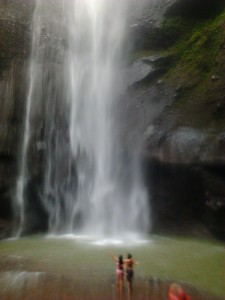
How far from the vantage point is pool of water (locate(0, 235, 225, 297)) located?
7.52 meters

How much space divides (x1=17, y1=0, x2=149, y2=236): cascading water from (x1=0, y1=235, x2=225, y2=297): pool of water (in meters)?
1.92

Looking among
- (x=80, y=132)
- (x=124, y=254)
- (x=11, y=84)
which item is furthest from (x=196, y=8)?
(x=124, y=254)

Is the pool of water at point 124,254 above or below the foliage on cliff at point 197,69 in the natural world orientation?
below

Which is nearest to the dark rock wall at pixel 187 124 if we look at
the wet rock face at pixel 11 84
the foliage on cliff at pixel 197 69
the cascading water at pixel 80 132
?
the foliage on cliff at pixel 197 69

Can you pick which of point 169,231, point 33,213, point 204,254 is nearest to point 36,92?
point 33,213

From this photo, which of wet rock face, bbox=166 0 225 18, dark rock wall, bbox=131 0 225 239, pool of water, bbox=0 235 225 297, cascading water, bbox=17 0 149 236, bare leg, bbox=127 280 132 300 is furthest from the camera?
wet rock face, bbox=166 0 225 18

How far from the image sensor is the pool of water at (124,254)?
7.52 metres

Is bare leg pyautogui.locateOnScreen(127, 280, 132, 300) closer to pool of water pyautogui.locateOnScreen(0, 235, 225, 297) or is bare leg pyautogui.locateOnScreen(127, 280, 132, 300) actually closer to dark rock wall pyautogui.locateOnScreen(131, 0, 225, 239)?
pool of water pyautogui.locateOnScreen(0, 235, 225, 297)

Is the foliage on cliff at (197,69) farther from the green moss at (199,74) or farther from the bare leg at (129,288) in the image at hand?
the bare leg at (129,288)

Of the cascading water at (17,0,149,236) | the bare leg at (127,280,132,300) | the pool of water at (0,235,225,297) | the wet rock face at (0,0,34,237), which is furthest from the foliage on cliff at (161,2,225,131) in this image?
the bare leg at (127,280,132,300)

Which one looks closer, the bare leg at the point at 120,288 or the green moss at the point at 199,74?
the bare leg at the point at 120,288

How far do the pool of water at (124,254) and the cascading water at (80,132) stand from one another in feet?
6.30

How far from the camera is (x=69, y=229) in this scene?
14180 mm

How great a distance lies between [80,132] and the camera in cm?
1527
